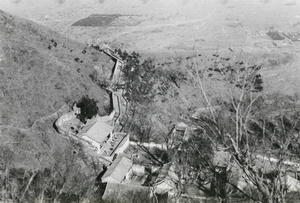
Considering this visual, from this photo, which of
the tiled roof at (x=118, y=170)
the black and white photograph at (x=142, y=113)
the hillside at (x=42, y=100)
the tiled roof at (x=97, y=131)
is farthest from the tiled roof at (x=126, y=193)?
the tiled roof at (x=97, y=131)

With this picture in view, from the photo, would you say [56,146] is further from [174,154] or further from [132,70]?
[132,70]

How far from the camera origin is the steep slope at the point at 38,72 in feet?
129

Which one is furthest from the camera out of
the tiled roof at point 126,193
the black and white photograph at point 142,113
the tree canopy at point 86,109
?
the tree canopy at point 86,109

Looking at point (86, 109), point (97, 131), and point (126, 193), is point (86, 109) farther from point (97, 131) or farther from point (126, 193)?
point (126, 193)

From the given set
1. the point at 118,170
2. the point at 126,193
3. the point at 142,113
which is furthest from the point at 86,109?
the point at 126,193

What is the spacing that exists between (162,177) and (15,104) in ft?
69.3

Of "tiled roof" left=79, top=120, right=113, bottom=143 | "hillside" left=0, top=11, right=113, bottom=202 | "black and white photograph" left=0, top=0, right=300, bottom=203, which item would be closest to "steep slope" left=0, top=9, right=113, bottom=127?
"hillside" left=0, top=11, right=113, bottom=202

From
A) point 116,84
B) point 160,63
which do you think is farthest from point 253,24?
point 116,84

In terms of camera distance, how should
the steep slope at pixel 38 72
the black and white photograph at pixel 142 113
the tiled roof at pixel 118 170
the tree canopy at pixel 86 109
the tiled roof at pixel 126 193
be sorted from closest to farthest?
the black and white photograph at pixel 142 113 → the tiled roof at pixel 126 193 → the tiled roof at pixel 118 170 → the steep slope at pixel 38 72 → the tree canopy at pixel 86 109

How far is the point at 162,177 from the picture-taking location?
109 feet

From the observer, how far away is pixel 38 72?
44219 millimetres

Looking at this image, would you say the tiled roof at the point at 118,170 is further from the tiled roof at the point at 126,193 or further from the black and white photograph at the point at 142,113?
the tiled roof at the point at 126,193

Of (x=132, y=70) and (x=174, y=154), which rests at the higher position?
(x=132, y=70)

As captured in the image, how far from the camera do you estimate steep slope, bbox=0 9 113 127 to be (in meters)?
39.2
